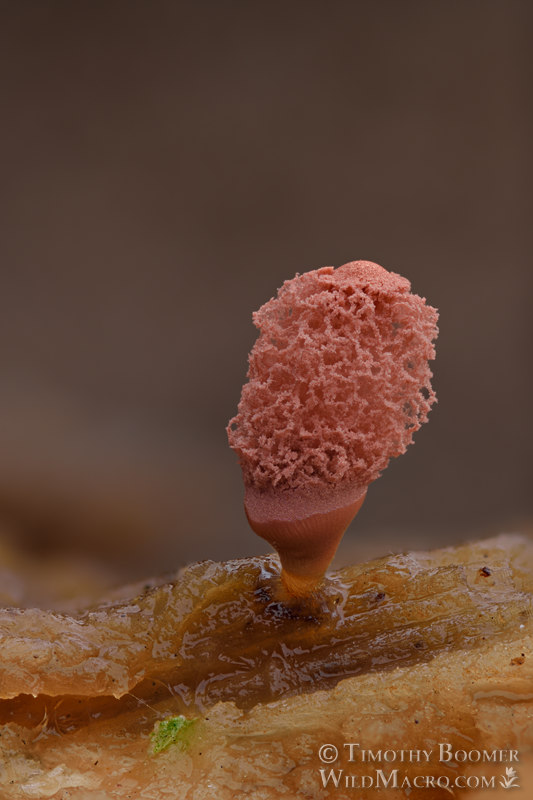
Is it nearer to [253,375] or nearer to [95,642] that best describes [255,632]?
[95,642]

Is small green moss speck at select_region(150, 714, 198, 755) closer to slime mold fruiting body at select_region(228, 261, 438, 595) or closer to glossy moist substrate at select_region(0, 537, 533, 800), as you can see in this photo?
glossy moist substrate at select_region(0, 537, 533, 800)

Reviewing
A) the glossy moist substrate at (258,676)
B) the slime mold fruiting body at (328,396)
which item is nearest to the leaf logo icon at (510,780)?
the glossy moist substrate at (258,676)

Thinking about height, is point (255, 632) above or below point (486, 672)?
above

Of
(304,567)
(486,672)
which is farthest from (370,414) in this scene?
(486,672)

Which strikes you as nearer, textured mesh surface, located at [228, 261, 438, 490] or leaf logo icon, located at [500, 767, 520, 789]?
leaf logo icon, located at [500, 767, 520, 789]

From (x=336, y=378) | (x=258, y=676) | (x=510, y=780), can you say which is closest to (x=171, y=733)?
(x=258, y=676)

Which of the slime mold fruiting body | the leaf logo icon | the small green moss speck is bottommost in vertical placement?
the leaf logo icon

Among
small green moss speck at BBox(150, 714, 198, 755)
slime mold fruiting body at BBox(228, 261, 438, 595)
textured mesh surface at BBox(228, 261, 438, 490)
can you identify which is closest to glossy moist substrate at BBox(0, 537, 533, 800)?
small green moss speck at BBox(150, 714, 198, 755)
